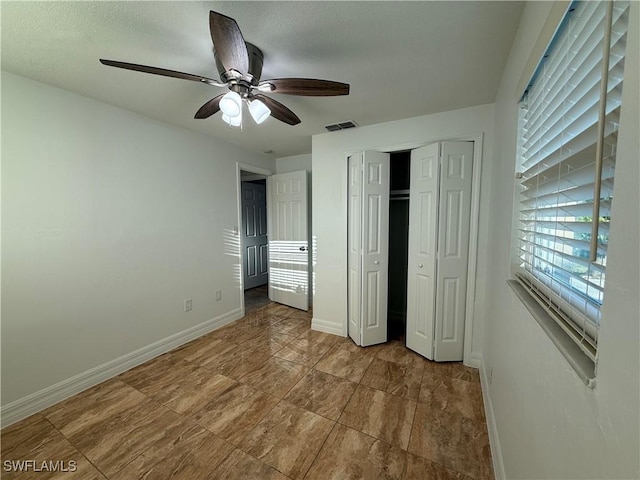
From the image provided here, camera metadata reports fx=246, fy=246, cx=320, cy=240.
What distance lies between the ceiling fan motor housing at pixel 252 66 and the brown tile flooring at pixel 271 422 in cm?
217

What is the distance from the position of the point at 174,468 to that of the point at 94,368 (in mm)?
1323

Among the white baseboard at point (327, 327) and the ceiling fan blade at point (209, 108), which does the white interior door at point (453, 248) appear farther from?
the ceiling fan blade at point (209, 108)

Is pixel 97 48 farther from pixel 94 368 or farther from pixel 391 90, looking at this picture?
pixel 94 368

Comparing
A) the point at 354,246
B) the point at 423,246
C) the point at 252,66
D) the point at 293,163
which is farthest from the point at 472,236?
the point at 293,163

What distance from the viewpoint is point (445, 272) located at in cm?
227

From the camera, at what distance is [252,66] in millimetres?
1436

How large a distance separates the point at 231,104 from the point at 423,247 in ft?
6.49

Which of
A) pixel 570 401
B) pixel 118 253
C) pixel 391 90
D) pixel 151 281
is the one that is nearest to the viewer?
pixel 570 401

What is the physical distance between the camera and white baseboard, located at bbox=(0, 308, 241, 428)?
1.71 m

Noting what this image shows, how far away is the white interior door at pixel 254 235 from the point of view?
464cm

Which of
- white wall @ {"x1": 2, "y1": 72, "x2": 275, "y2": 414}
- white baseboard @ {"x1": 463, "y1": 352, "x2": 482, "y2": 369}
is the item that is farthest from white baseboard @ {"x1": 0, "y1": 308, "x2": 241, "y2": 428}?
white baseboard @ {"x1": 463, "y1": 352, "x2": 482, "y2": 369}

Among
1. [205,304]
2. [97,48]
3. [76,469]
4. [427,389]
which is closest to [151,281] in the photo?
[205,304]

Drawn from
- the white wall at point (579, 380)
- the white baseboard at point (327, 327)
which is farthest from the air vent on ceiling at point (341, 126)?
the white baseboard at point (327, 327)

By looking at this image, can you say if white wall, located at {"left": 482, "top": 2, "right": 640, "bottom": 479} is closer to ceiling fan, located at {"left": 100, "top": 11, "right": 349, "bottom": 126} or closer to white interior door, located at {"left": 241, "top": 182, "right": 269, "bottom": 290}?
ceiling fan, located at {"left": 100, "top": 11, "right": 349, "bottom": 126}
